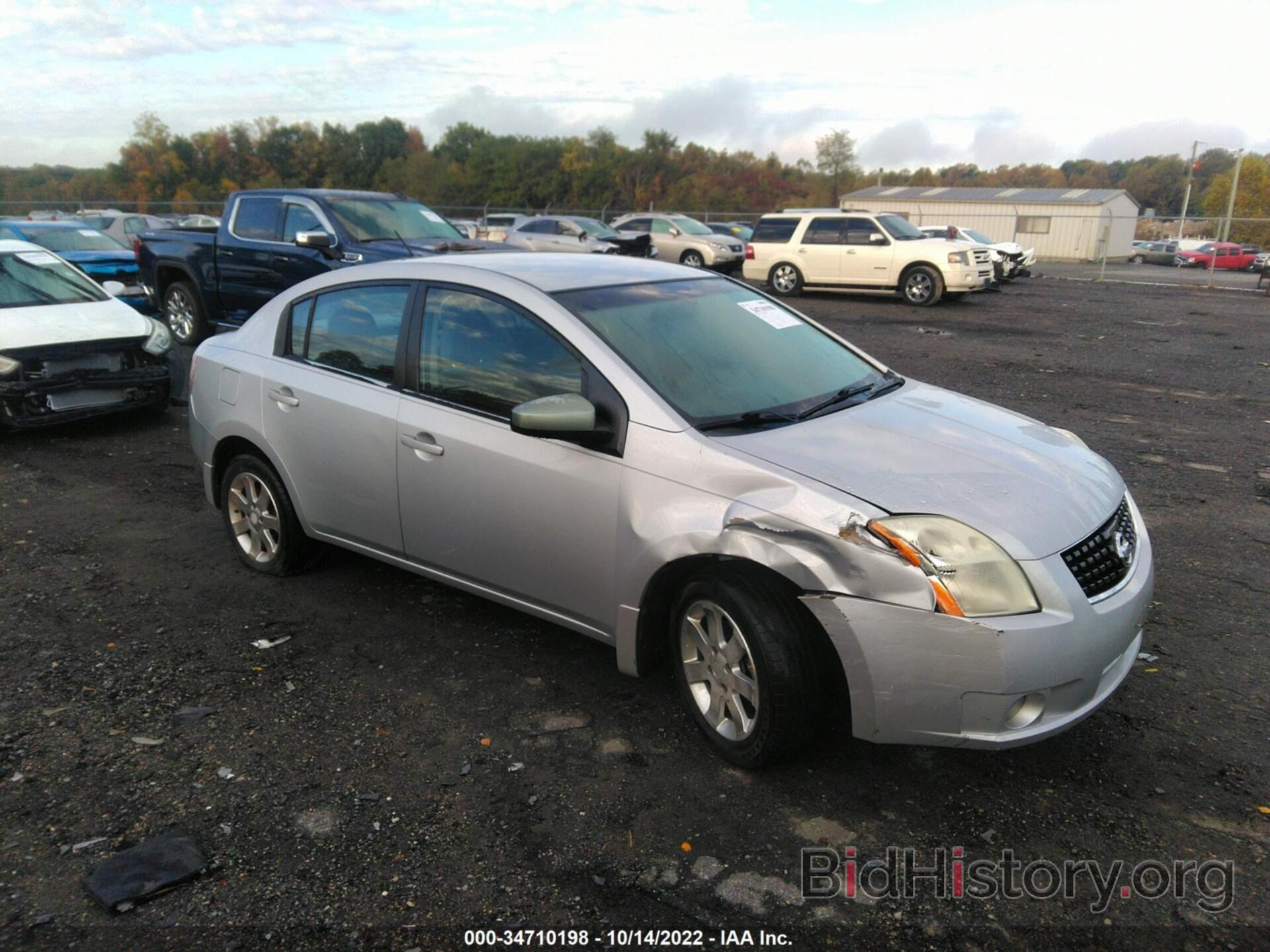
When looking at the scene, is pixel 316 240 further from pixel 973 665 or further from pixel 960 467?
pixel 973 665

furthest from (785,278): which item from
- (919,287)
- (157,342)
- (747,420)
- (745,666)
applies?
(745,666)

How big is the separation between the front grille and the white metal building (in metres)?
40.6

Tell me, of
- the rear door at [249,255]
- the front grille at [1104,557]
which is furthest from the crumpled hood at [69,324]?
the front grille at [1104,557]

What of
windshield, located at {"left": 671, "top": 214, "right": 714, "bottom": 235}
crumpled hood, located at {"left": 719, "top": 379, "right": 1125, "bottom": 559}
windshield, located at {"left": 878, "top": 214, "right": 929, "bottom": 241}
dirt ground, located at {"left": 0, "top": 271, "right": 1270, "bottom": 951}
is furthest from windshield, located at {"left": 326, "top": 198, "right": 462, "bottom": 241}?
windshield, located at {"left": 671, "top": 214, "right": 714, "bottom": 235}

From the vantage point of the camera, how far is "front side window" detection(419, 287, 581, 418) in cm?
372

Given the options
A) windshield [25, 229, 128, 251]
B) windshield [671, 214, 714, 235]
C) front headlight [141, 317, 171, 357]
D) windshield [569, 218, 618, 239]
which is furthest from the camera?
windshield [671, 214, 714, 235]

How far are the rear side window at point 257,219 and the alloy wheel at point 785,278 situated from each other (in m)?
12.3

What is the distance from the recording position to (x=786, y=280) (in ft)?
68.0

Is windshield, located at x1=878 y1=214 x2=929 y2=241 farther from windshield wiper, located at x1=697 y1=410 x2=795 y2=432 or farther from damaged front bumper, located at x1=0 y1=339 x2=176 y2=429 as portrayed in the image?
windshield wiper, located at x1=697 y1=410 x2=795 y2=432

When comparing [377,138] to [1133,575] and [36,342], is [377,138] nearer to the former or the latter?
[36,342]

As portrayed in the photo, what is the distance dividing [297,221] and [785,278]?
1241 cm

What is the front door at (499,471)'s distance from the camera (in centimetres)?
354

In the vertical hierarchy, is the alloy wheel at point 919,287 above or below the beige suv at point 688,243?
below

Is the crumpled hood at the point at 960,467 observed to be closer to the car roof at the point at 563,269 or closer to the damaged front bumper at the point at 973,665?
the damaged front bumper at the point at 973,665
